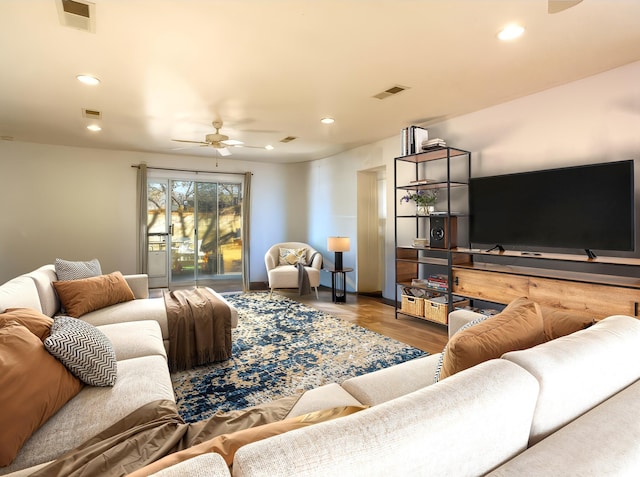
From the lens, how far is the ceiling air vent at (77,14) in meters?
1.94

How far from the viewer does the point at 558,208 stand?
117 inches

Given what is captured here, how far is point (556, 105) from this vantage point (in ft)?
10.4

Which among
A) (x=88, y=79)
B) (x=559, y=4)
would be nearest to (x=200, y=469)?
(x=559, y=4)

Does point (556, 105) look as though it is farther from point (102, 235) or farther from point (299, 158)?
point (102, 235)

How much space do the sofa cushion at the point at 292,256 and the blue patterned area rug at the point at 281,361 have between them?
1735 mm

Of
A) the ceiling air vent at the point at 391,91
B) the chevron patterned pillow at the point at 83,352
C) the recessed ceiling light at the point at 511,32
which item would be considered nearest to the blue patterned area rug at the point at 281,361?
the chevron patterned pillow at the point at 83,352

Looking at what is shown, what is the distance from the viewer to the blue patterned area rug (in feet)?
7.91

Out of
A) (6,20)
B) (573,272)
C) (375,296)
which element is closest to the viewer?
(6,20)

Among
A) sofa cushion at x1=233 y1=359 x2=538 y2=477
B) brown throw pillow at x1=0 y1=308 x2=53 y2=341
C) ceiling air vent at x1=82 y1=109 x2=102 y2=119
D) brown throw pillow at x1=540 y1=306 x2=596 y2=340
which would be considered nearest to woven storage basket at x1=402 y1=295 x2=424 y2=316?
brown throw pillow at x1=540 y1=306 x2=596 y2=340

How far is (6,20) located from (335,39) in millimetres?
2058

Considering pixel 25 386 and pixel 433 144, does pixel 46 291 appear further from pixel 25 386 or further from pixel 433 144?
pixel 433 144

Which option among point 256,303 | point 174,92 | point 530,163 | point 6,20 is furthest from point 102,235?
point 530,163

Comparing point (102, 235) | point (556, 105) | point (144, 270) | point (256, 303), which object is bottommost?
point (256, 303)

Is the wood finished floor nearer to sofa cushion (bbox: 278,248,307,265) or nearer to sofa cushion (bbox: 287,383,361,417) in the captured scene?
sofa cushion (bbox: 278,248,307,265)
